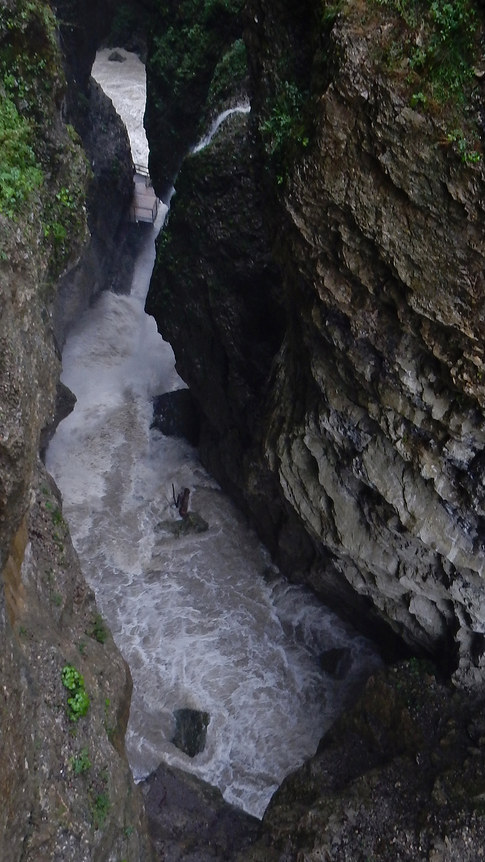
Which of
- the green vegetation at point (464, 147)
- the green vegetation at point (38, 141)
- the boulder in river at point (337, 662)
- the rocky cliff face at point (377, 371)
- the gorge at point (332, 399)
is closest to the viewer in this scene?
the green vegetation at point (464, 147)

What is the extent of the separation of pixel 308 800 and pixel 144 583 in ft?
18.3

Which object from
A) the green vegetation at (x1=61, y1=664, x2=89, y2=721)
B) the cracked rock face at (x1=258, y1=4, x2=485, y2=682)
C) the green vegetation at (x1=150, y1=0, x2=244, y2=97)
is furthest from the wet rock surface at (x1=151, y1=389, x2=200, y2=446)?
the green vegetation at (x1=61, y1=664, x2=89, y2=721)

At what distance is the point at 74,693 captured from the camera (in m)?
7.52

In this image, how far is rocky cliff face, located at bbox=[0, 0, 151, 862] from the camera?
6188 millimetres

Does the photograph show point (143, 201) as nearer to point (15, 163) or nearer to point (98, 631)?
point (15, 163)

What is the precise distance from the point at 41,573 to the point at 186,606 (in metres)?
5.20

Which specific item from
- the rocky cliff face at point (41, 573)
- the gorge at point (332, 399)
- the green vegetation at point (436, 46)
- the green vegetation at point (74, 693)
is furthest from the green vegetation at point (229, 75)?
the green vegetation at point (74, 693)

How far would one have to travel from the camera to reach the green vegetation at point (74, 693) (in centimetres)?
742

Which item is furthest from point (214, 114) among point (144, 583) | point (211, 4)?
point (144, 583)

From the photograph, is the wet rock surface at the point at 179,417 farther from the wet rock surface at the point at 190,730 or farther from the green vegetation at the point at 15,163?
the green vegetation at the point at 15,163

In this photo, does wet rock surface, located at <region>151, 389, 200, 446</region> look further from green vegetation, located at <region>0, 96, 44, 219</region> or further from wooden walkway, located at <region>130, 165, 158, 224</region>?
green vegetation, located at <region>0, 96, 44, 219</region>

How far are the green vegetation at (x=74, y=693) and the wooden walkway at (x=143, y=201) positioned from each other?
17721 millimetres

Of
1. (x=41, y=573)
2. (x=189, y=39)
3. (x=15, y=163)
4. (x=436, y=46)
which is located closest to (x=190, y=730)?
(x=41, y=573)

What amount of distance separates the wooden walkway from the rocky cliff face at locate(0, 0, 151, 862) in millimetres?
11928
